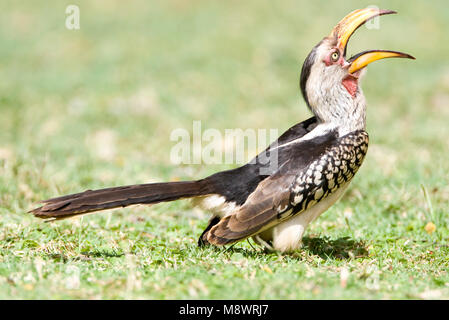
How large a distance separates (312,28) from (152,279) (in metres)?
10.6

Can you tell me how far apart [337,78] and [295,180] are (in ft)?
2.87

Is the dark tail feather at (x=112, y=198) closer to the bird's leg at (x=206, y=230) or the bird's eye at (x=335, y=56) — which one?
the bird's leg at (x=206, y=230)

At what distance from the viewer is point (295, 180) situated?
156 inches

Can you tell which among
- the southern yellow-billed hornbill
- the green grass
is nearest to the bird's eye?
the southern yellow-billed hornbill

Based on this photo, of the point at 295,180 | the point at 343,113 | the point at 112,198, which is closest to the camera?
the point at 112,198

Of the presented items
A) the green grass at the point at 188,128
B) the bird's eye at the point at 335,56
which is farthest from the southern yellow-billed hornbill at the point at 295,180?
the green grass at the point at 188,128

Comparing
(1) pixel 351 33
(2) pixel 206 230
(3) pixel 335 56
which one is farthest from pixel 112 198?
(1) pixel 351 33

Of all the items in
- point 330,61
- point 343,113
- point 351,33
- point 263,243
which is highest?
point 351,33

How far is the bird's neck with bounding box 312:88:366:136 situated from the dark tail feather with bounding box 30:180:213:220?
1040 millimetres

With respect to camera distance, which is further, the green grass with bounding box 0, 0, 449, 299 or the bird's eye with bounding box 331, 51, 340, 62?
the bird's eye with bounding box 331, 51, 340, 62

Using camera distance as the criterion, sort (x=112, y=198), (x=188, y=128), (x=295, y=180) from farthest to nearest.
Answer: (x=188, y=128) → (x=295, y=180) → (x=112, y=198)

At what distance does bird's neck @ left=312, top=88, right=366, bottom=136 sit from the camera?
14.0ft

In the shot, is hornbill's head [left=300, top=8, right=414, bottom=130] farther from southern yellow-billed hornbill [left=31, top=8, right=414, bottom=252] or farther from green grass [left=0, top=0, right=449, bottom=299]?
green grass [left=0, top=0, right=449, bottom=299]

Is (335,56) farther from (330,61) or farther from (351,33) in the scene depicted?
(351,33)
